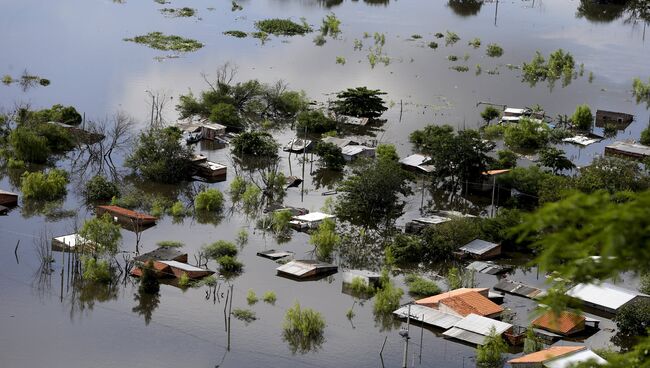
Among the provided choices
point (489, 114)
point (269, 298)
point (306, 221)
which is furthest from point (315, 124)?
point (269, 298)

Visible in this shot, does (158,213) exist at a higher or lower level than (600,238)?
lower

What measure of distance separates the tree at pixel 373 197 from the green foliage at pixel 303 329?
183 inches

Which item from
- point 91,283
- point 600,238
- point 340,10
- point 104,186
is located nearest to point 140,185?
point 104,186

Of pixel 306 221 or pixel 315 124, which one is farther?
pixel 315 124

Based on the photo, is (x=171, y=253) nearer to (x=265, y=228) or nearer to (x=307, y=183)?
(x=265, y=228)

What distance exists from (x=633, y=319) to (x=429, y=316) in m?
2.85

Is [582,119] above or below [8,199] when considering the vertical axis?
above

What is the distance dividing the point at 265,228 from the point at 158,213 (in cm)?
207

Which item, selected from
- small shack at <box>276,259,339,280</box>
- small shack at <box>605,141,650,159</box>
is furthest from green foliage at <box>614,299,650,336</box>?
small shack at <box>605,141,650,159</box>

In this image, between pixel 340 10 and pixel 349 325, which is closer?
pixel 349 325

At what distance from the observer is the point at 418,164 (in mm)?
21094

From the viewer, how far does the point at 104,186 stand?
62.4ft

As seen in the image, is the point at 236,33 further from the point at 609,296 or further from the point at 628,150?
the point at 609,296

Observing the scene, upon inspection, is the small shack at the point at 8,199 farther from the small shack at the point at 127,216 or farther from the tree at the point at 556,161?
the tree at the point at 556,161
